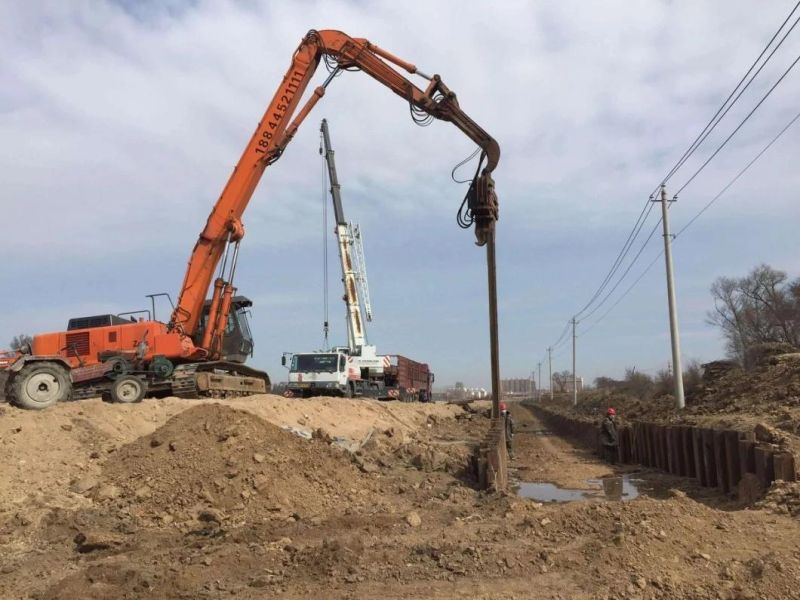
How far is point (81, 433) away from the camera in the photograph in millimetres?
11328

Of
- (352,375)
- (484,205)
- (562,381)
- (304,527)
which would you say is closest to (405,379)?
(352,375)

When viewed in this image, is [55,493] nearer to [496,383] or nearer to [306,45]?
[496,383]

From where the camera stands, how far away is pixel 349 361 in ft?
95.9

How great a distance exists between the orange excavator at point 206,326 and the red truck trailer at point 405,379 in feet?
53.4

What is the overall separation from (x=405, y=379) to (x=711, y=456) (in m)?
26.3

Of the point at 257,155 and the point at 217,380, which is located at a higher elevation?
the point at 257,155

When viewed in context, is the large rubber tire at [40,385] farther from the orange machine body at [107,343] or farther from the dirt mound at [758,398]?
the dirt mound at [758,398]

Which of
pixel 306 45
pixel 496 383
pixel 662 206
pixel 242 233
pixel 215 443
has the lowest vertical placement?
pixel 215 443

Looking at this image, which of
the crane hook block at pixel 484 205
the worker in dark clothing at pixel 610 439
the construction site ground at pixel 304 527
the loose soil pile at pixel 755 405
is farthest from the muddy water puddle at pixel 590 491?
the crane hook block at pixel 484 205

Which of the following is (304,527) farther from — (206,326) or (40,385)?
(206,326)

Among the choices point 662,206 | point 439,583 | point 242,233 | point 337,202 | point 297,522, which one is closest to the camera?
point 439,583

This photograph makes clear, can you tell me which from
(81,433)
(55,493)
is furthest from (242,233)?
(55,493)

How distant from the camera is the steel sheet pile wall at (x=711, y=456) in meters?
9.42

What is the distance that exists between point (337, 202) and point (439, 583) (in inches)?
1147
